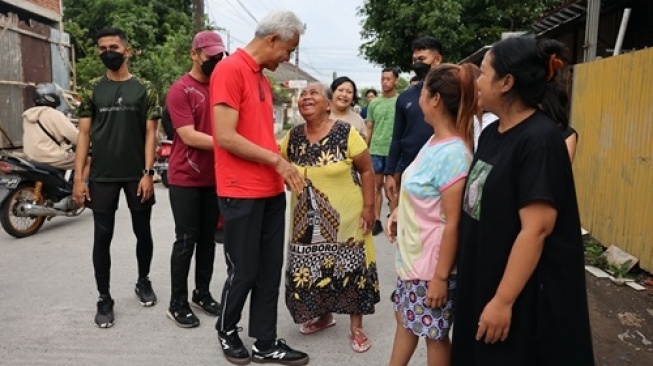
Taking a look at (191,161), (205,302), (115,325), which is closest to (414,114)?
(191,161)

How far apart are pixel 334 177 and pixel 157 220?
4.46m

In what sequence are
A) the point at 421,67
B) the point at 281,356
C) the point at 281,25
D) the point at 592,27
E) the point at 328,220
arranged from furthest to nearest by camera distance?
the point at 592,27
the point at 421,67
the point at 328,220
the point at 281,356
the point at 281,25

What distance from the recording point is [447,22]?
1368 cm

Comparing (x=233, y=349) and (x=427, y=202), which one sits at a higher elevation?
(x=427, y=202)

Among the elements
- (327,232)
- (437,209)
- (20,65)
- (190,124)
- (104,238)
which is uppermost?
(20,65)

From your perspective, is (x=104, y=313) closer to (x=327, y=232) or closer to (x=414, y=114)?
(x=327, y=232)

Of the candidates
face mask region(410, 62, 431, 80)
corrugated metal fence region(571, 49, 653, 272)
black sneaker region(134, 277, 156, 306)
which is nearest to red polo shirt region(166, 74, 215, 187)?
black sneaker region(134, 277, 156, 306)

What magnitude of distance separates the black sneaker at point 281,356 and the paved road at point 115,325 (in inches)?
3.8

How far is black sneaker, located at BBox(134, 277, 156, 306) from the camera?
3.76m

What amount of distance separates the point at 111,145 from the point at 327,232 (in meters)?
1.56

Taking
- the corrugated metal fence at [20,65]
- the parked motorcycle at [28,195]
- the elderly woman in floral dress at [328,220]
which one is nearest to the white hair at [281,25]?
the elderly woman in floral dress at [328,220]

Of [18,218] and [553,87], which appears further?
[18,218]

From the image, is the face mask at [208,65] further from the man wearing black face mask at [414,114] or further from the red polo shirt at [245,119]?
the man wearing black face mask at [414,114]

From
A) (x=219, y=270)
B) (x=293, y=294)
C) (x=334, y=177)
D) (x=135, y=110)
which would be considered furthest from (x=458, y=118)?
(x=219, y=270)
